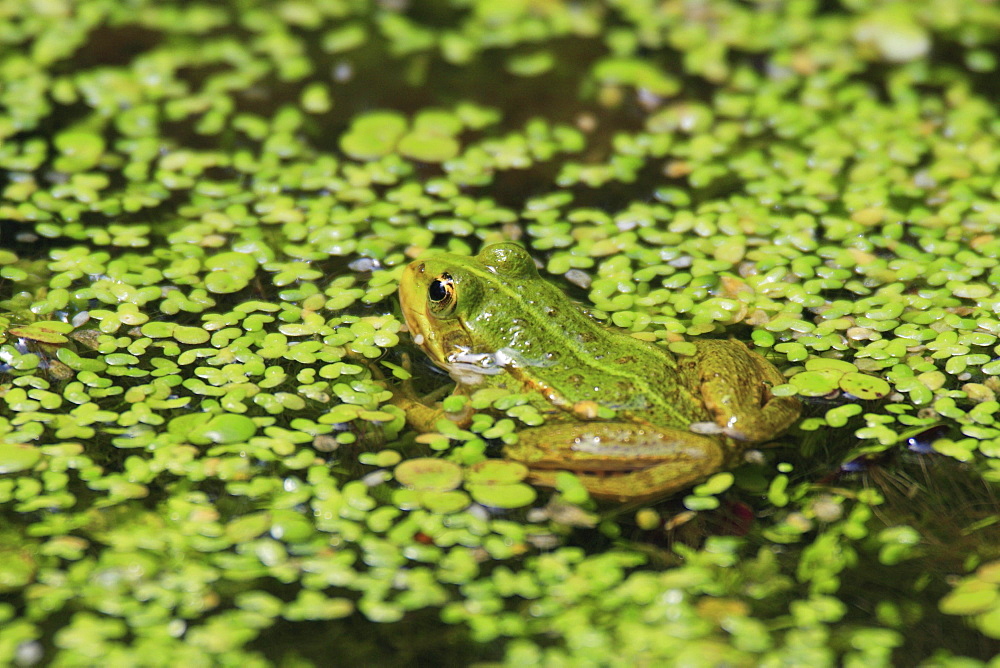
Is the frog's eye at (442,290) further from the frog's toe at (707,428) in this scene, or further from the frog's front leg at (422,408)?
the frog's toe at (707,428)

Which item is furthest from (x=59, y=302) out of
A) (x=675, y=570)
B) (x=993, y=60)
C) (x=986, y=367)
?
(x=993, y=60)

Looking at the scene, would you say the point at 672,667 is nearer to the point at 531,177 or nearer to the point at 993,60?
the point at 531,177

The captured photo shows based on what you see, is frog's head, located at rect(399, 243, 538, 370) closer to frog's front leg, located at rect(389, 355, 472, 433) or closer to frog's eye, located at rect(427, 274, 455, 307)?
frog's eye, located at rect(427, 274, 455, 307)

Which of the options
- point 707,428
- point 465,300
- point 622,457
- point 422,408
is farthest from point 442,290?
point 707,428

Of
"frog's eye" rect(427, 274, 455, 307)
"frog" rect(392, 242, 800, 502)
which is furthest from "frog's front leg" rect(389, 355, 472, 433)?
"frog's eye" rect(427, 274, 455, 307)

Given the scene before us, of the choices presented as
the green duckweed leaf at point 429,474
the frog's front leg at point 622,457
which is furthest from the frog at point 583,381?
the green duckweed leaf at point 429,474

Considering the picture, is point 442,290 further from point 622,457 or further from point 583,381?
point 622,457
